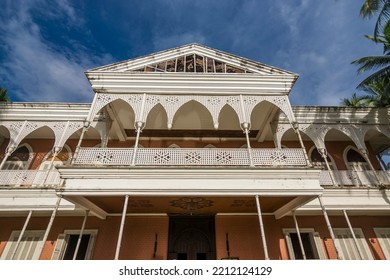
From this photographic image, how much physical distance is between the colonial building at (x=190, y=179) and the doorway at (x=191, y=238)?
1.7 inches

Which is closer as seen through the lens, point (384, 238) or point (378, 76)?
point (384, 238)

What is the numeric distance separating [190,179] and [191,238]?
3705mm

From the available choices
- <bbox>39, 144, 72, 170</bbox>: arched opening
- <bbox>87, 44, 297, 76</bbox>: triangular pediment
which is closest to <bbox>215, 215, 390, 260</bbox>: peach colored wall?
<bbox>87, 44, 297, 76</bbox>: triangular pediment

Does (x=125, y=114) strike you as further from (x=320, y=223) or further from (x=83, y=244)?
(x=320, y=223)

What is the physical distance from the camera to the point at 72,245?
8.68 metres

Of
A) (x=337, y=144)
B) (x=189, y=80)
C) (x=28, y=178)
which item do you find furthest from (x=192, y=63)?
(x=337, y=144)

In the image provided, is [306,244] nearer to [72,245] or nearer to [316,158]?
[316,158]

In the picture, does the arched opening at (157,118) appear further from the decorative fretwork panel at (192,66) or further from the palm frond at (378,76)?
the palm frond at (378,76)

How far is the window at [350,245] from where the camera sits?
340 inches

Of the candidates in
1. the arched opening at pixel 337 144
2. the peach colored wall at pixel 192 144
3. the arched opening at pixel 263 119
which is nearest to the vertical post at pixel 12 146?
the peach colored wall at pixel 192 144

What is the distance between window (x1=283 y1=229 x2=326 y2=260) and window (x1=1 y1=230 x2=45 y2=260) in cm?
1058

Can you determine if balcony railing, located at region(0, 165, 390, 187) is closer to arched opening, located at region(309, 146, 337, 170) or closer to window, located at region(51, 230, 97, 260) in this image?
arched opening, located at region(309, 146, 337, 170)

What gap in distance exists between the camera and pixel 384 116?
10414 mm
